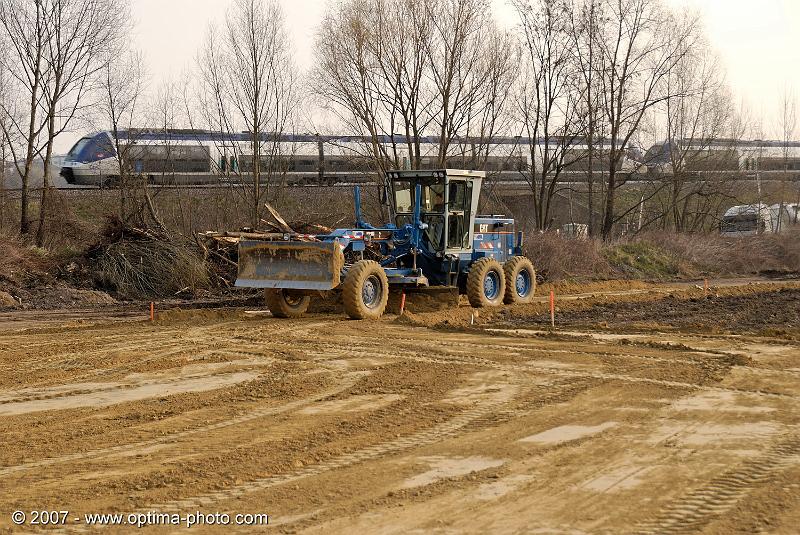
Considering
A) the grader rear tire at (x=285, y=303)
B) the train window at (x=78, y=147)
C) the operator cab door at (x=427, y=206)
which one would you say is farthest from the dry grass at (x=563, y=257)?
the train window at (x=78, y=147)

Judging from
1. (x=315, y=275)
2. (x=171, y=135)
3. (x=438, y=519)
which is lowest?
(x=438, y=519)

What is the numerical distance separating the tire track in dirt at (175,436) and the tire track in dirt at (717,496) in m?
4.36

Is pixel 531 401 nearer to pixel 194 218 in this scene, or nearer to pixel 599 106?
pixel 194 218

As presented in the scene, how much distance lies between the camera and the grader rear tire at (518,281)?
2072 centimetres

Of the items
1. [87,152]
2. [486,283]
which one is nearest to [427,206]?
[486,283]

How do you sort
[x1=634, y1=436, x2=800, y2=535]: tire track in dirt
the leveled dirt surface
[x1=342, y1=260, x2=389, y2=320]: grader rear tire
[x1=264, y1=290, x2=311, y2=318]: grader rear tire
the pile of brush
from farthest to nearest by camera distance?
the pile of brush
the leveled dirt surface
[x1=264, y1=290, x2=311, y2=318]: grader rear tire
[x1=342, y1=260, x2=389, y2=320]: grader rear tire
[x1=634, y1=436, x2=800, y2=535]: tire track in dirt

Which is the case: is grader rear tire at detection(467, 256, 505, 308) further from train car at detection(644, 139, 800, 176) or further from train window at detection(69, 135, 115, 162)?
train window at detection(69, 135, 115, 162)

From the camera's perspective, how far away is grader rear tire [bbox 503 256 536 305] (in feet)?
68.0

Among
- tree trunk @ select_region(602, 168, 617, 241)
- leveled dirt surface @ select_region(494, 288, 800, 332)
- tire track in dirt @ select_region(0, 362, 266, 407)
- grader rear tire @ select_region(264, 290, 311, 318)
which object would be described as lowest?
tire track in dirt @ select_region(0, 362, 266, 407)

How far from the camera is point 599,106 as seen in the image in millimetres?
37031

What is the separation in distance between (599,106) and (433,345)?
24782 millimetres

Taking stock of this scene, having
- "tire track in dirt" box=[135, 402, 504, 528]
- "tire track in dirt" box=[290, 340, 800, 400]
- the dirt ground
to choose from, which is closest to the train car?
the dirt ground

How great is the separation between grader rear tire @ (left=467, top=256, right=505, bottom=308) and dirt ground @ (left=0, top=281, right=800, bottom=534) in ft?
8.84

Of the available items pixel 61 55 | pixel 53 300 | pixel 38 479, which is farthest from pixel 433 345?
pixel 61 55
